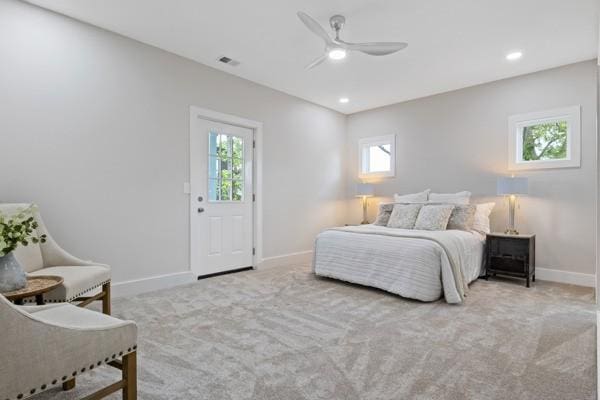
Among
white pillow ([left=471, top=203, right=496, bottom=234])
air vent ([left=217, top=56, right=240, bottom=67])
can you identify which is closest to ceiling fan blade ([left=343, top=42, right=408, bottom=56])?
air vent ([left=217, top=56, right=240, bottom=67])

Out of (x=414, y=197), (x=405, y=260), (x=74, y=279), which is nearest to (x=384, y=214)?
(x=414, y=197)

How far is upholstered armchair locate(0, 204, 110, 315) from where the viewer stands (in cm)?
199

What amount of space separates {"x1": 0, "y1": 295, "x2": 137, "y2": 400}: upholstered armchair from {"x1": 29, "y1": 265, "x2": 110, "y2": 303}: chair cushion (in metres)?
0.62

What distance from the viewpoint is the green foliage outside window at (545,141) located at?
4.00m

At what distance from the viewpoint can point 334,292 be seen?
3.48 meters

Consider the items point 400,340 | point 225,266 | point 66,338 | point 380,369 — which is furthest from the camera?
point 225,266

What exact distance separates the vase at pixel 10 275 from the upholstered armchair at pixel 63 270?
0.28 metres

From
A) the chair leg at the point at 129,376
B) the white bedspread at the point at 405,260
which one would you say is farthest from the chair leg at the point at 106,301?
the white bedspread at the point at 405,260

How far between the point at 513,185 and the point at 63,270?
468 cm

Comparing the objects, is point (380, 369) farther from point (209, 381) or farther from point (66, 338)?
point (66, 338)

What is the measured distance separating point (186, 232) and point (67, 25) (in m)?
2.34

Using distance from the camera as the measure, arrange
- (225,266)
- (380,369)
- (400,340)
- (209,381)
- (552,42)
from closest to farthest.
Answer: (209,381) → (380,369) → (400,340) → (552,42) → (225,266)

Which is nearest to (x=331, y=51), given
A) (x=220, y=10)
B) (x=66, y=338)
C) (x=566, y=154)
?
(x=220, y=10)

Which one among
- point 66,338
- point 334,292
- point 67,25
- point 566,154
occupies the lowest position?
point 334,292
